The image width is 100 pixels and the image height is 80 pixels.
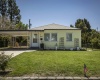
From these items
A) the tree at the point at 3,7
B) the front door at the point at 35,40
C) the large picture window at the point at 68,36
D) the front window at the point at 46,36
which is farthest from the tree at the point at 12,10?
the large picture window at the point at 68,36

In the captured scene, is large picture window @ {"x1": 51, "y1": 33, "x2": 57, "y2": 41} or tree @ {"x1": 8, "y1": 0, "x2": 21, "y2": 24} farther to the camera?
tree @ {"x1": 8, "y1": 0, "x2": 21, "y2": 24}

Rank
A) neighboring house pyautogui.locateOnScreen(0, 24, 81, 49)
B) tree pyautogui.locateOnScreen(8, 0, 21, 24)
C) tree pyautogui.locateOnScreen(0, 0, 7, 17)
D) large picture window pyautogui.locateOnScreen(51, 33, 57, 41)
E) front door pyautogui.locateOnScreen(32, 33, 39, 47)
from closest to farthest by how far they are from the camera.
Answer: neighboring house pyautogui.locateOnScreen(0, 24, 81, 49) → large picture window pyautogui.locateOnScreen(51, 33, 57, 41) → front door pyautogui.locateOnScreen(32, 33, 39, 47) → tree pyautogui.locateOnScreen(0, 0, 7, 17) → tree pyautogui.locateOnScreen(8, 0, 21, 24)

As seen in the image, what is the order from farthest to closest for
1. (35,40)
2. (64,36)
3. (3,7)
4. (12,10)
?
(12,10)
(3,7)
(35,40)
(64,36)

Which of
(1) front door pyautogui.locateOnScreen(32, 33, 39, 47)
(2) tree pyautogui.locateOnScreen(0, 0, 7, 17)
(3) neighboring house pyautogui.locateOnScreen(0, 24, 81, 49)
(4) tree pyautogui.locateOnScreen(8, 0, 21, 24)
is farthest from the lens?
(4) tree pyautogui.locateOnScreen(8, 0, 21, 24)

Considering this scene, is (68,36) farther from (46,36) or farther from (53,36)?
(46,36)

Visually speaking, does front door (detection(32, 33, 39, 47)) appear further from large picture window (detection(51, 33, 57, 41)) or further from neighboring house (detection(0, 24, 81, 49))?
large picture window (detection(51, 33, 57, 41))

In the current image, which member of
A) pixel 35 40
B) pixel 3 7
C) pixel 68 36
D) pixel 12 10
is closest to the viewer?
pixel 68 36

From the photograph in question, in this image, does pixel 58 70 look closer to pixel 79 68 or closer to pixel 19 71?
pixel 79 68

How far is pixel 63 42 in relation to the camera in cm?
2359

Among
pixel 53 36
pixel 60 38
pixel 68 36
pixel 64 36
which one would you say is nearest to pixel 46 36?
pixel 53 36

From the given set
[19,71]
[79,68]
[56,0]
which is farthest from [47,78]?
[56,0]

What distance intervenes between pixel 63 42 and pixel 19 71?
53.5 ft

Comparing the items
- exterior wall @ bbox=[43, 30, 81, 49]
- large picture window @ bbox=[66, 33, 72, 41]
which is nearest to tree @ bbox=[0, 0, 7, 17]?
exterior wall @ bbox=[43, 30, 81, 49]

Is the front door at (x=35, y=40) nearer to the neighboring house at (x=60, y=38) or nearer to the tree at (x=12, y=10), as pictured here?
the neighboring house at (x=60, y=38)
